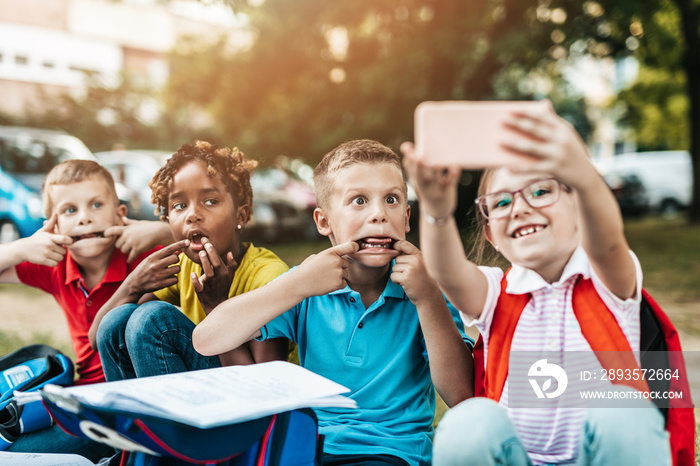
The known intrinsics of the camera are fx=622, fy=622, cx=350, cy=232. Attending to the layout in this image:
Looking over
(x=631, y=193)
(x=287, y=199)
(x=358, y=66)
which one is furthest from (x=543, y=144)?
(x=631, y=193)

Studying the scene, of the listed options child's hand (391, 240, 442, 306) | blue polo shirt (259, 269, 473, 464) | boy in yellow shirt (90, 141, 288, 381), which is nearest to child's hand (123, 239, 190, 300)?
boy in yellow shirt (90, 141, 288, 381)

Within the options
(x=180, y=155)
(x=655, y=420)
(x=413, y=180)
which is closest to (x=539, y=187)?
(x=413, y=180)

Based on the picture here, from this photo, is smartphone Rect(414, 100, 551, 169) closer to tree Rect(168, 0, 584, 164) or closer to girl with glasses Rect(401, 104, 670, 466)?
girl with glasses Rect(401, 104, 670, 466)

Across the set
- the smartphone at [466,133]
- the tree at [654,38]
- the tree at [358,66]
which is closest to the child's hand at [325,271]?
the smartphone at [466,133]

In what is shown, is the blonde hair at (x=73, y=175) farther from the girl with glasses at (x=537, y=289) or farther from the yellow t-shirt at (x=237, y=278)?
the girl with glasses at (x=537, y=289)

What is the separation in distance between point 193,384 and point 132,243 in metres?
0.90

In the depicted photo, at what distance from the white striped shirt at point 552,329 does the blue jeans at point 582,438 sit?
143 millimetres

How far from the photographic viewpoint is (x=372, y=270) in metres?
1.77

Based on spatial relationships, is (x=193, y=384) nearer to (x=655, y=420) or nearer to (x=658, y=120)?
(x=655, y=420)

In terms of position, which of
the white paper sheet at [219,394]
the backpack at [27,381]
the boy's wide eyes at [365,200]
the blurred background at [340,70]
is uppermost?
the blurred background at [340,70]

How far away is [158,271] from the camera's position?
189 cm

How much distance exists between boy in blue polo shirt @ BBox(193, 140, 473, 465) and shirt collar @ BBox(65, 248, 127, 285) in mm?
631

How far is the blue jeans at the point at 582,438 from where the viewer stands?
1135 mm

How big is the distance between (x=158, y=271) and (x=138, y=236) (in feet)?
1.14
